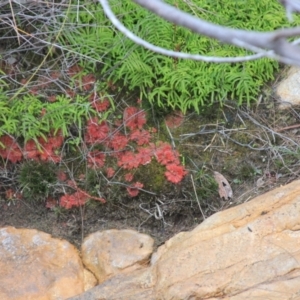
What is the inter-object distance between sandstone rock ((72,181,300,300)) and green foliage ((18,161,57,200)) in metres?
0.83

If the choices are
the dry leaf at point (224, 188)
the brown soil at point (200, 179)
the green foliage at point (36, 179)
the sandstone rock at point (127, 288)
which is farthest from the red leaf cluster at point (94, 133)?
the sandstone rock at point (127, 288)

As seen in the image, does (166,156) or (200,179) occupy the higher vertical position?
(166,156)

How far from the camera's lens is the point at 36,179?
3.67 meters

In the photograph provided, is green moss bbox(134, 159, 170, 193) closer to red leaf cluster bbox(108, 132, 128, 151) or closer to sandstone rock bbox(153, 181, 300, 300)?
red leaf cluster bbox(108, 132, 128, 151)

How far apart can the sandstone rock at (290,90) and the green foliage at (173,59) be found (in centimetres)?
12

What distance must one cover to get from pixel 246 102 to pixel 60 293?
1833mm

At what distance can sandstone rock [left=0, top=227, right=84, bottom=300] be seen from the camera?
3.37 metres

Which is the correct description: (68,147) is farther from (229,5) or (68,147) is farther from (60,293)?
(229,5)

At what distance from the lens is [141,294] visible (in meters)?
3.05

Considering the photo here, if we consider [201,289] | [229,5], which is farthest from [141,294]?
[229,5]

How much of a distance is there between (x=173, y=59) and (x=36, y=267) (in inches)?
66.2

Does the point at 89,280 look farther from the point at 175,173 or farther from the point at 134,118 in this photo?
the point at 134,118

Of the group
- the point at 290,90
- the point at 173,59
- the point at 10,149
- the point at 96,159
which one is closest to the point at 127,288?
the point at 96,159

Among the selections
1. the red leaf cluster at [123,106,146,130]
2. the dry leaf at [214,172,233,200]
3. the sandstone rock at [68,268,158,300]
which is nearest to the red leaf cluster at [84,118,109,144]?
the red leaf cluster at [123,106,146,130]
